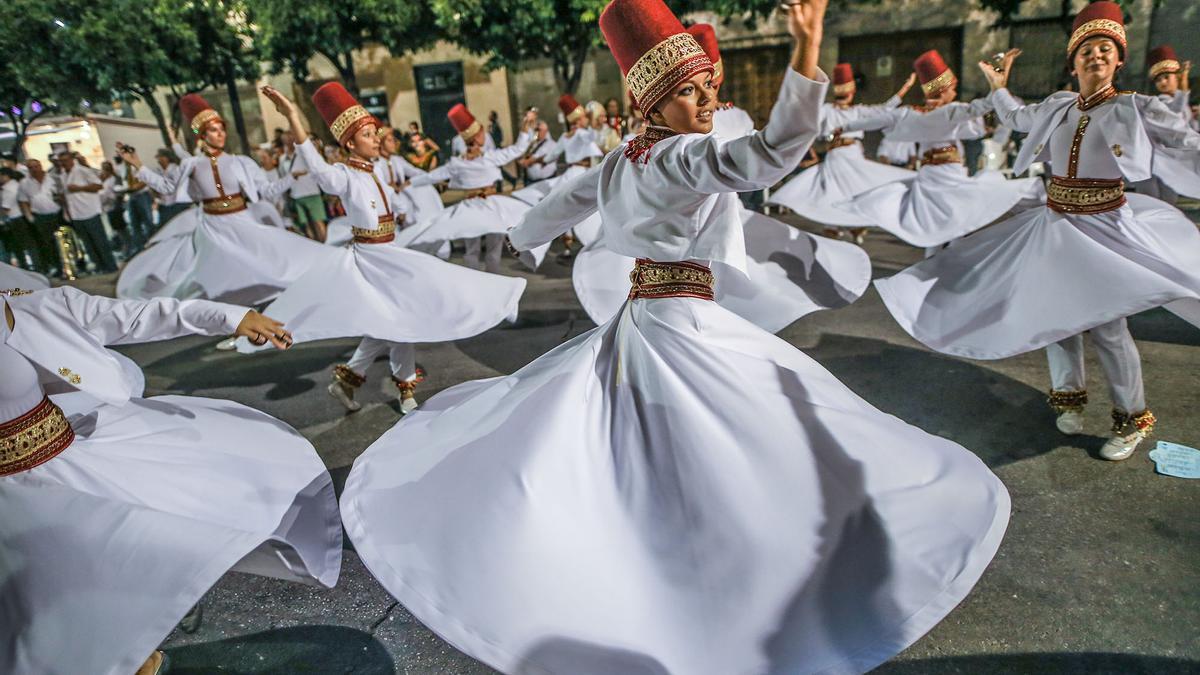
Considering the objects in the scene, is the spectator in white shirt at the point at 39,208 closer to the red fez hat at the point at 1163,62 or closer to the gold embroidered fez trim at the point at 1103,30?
the gold embroidered fez trim at the point at 1103,30

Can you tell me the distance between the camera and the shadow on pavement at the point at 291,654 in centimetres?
273

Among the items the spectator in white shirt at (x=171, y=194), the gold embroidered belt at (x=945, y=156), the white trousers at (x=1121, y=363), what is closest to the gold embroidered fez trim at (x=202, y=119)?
the spectator in white shirt at (x=171, y=194)

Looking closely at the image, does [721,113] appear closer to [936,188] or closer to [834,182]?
[936,188]

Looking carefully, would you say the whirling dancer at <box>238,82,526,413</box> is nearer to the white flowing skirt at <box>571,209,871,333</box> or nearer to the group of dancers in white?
the white flowing skirt at <box>571,209,871,333</box>

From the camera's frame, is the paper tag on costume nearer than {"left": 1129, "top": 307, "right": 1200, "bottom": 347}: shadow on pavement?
Yes

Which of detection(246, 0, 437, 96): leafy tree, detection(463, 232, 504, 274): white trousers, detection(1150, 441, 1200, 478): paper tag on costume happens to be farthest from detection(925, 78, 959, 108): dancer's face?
detection(246, 0, 437, 96): leafy tree

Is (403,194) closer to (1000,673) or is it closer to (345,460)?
(345,460)

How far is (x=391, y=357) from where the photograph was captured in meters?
5.12

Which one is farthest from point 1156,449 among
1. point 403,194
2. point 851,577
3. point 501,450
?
point 403,194

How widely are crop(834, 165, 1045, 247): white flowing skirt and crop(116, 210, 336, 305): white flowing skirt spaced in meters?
5.21

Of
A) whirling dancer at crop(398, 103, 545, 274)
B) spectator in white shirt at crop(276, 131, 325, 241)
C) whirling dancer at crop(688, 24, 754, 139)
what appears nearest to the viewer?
whirling dancer at crop(688, 24, 754, 139)

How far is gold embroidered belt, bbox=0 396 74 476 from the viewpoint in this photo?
2.24 metres

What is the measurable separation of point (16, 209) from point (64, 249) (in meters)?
0.88

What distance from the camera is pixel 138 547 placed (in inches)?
80.8
